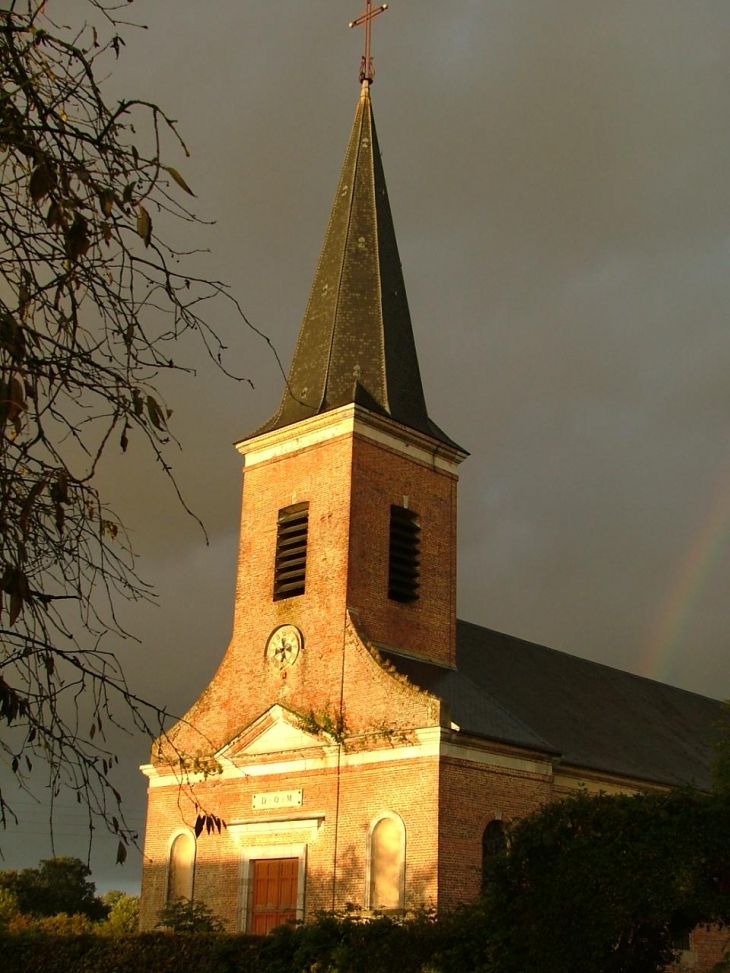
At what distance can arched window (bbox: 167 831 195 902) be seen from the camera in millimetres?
27250

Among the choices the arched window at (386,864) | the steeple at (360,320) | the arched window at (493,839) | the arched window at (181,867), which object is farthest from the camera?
the steeple at (360,320)

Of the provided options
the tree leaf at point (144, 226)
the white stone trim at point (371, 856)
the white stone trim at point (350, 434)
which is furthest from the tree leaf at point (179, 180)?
the white stone trim at point (350, 434)

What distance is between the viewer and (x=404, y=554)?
93.9ft

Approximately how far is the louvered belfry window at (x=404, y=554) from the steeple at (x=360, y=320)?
2.41 metres

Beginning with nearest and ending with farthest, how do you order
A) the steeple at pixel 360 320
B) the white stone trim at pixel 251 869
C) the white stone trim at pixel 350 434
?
the white stone trim at pixel 251 869
the white stone trim at pixel 350 434
the steeple at pixel 360 320

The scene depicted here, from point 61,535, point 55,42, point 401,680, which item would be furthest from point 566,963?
point 55,42

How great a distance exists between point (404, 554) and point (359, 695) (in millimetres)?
4396

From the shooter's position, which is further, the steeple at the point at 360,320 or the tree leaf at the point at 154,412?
the steeple at the point at 360,320

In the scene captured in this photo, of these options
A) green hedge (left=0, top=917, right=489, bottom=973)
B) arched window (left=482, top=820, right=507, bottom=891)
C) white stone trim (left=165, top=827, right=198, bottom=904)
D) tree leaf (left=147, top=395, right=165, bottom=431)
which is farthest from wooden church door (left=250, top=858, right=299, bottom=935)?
tree leaf (left=147, top=395, right=165, bottom=431)

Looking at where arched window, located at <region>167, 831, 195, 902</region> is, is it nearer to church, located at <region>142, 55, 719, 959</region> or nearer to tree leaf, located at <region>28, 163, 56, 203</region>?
church, located at <region>142, 55, 719, 959</region>

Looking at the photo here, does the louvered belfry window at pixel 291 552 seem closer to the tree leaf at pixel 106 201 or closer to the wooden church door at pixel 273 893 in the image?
the wooden church door at pixel 273 893

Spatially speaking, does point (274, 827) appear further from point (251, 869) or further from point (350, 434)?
point (350, 434)

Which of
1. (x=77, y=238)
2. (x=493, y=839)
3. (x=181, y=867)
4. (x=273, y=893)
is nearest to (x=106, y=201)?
(x=77, y=238)

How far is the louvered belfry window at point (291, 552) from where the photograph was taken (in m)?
28.2
